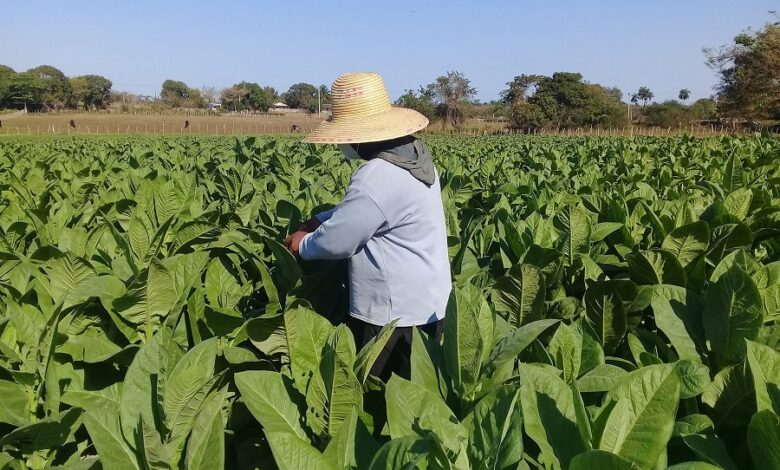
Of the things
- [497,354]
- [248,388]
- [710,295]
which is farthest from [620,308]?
[248,388]

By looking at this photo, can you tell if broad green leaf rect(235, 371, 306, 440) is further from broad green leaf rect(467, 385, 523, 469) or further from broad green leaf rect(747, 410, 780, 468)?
broad green leaf rect(747, 410, 780, 468)

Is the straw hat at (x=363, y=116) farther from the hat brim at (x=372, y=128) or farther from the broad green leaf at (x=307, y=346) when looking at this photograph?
the broad green leaf at (x=307, y=346)

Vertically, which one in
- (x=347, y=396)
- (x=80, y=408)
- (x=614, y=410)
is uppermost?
(x=614, y=410)

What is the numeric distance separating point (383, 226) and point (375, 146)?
385 mm

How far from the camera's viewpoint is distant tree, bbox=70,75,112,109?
5261 inches

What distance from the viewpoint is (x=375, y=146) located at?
291 centimetres

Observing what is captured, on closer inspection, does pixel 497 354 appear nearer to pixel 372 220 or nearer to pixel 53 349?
pixel 372 220

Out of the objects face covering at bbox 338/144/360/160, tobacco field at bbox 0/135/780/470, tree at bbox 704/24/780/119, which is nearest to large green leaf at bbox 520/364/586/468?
tobacco field at bbox 0/135/780/470

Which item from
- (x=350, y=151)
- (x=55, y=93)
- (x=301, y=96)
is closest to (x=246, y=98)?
(x=301, y=96)

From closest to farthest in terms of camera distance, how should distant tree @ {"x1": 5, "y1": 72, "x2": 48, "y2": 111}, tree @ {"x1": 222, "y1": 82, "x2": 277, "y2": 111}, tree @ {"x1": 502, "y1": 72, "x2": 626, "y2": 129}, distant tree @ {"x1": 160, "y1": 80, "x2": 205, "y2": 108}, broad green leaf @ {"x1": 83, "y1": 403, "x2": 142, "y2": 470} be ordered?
broad green leaf @ {"x1": 83, "y1": 403, "x2": 142, "y2": 470}
tree @ {"x1": 502, "y1": 72, "x2": 626, "y2": 129}
distant tree @ {"x1": 5, "y1": 72, "x2": 48, "y2": 111}
distant tree @ {"x1": 160, "y1": 80, "x2": 205, "y2": 108}
tree @ {"x1": 222, "y1": 82, "x2": 277, "y2": 111}

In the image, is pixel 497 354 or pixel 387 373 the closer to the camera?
pixel 497 354

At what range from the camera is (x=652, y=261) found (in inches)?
110

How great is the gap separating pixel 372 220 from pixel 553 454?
1.43 metres

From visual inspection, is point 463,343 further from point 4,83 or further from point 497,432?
point 4,83
